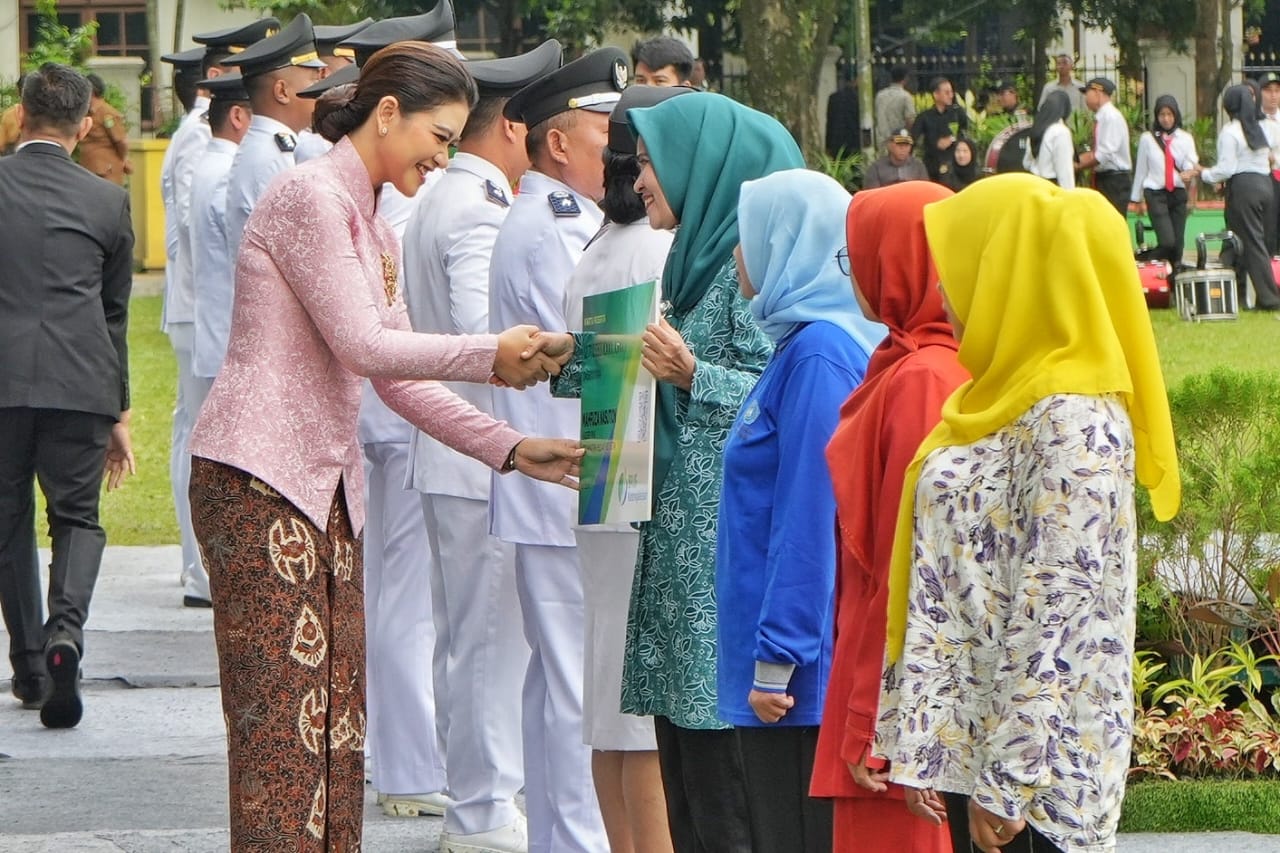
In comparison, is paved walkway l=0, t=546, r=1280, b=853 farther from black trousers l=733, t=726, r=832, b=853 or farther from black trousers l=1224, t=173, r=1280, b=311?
black trousers l=1224, t=173, r=1280, b=311

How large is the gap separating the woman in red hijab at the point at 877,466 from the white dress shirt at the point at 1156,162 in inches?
752

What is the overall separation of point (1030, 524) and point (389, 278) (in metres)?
1.78

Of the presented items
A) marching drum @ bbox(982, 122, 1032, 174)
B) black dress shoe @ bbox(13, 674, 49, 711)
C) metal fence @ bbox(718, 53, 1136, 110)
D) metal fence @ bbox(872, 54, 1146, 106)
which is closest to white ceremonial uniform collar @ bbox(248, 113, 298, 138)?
black dress shoe @ bbox(13, 674, 49, 711)

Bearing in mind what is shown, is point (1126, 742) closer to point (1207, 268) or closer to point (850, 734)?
point (850, 734)

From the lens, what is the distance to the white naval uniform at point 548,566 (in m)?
5.27

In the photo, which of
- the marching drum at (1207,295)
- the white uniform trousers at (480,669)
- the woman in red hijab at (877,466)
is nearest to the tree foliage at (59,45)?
the marching drum at (1207,295)

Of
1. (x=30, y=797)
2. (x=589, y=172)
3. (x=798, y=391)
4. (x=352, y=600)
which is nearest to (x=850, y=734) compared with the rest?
(x=798, y=391)

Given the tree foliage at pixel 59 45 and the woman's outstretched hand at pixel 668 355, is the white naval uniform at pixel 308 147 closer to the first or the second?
the woman's outstretched hand at pixel 668 355

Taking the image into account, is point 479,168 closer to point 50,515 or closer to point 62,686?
point 50,515

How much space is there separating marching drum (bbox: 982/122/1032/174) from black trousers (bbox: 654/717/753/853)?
2049cm

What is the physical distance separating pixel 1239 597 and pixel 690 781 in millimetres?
2771

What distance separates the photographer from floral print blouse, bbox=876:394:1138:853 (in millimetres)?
3225

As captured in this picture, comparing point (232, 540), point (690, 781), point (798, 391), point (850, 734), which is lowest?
point (690, 781)

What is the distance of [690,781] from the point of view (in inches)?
173
